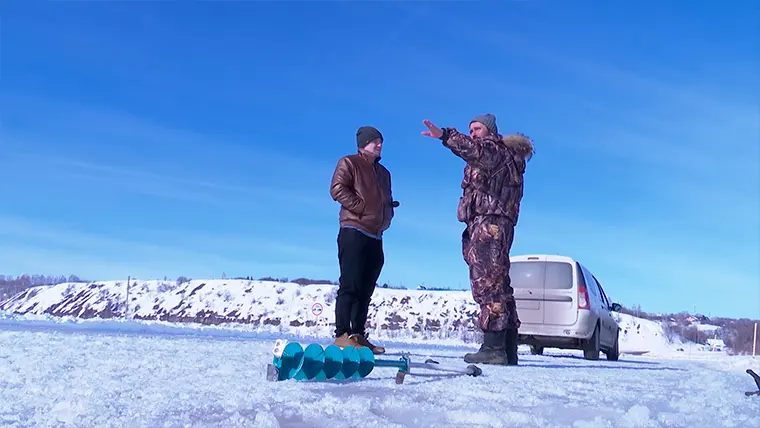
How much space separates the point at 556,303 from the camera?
1119 centimetres

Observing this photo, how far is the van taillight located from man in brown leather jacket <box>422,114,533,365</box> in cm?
506

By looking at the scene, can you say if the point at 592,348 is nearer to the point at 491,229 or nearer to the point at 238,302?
the point at 491,229

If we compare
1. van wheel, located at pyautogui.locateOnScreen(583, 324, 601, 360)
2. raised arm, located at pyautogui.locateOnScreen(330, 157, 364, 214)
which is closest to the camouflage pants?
raised arm, located at pyautogui.locateOnScreen(330, 157, 364, 214)

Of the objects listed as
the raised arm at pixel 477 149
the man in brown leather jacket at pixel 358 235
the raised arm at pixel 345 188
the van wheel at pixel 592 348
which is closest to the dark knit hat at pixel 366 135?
the man in brown leather jacket at pixel 358 235

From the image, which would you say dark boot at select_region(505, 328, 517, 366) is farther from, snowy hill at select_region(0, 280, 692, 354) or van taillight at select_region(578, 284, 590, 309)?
snowy hill at select_region(0, 280, 692, 354)

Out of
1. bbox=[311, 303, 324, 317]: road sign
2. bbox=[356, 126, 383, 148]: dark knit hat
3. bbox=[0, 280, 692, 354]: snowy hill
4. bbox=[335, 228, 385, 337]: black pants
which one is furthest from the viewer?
bbox=[0, 280, 692, 354]: snowy hill

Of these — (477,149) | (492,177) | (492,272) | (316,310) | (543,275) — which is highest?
(477,149)

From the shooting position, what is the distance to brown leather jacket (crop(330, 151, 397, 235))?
5.84 m

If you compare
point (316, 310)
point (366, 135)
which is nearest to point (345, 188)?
point (366, 135)

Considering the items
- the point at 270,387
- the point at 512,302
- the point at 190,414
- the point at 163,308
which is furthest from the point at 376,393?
the point at 163,308

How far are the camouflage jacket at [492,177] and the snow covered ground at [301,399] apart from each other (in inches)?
77.5

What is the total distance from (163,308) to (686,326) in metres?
48.9

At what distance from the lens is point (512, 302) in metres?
6.34

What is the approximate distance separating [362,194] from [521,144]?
5.39ft
